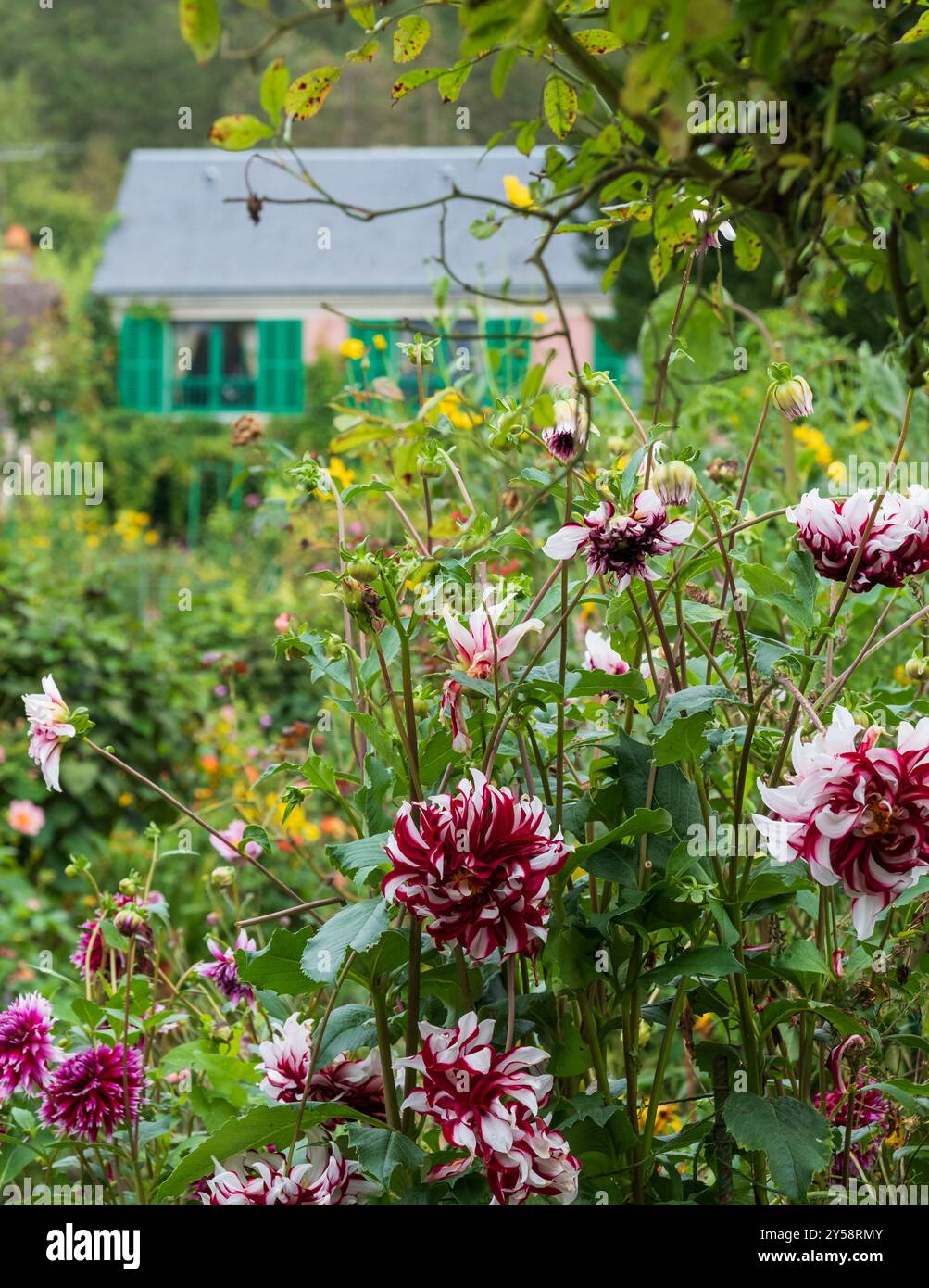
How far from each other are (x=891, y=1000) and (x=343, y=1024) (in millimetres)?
431

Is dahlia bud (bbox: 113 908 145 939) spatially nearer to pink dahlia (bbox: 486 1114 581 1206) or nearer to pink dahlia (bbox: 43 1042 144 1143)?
pink dahlia (bbox: 43 1042 144 1143)

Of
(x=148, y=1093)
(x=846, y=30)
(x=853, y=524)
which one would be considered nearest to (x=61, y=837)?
(x=148, y=1093)

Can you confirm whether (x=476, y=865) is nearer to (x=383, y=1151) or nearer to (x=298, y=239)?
(x=383, y=1151)

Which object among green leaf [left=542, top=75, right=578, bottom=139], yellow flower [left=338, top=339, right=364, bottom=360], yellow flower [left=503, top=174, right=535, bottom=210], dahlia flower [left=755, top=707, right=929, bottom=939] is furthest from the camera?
yellow flower [left=338, top=339, right=364, bottom=360]

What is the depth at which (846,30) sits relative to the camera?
1.86ft

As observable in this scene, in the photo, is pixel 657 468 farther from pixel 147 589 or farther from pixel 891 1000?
pixel 147 589

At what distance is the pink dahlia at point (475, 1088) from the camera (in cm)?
69

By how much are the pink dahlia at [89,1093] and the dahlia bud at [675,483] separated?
1.89 feet

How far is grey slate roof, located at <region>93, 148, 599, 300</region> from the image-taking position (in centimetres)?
1510

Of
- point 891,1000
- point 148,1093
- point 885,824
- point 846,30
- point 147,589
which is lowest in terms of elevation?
point 147,589

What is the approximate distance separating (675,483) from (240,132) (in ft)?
1.06

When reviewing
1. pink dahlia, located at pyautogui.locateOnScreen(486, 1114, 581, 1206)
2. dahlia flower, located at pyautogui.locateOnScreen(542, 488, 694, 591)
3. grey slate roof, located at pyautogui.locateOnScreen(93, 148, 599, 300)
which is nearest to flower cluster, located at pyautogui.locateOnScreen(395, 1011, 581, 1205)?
pink dahlia, located at pyautogui.locateOnScreen(486, 1114, 581, 1206)

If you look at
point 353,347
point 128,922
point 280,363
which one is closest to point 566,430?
point 128,922

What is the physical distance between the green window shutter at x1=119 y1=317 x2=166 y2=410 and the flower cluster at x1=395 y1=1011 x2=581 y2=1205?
15.4 m
